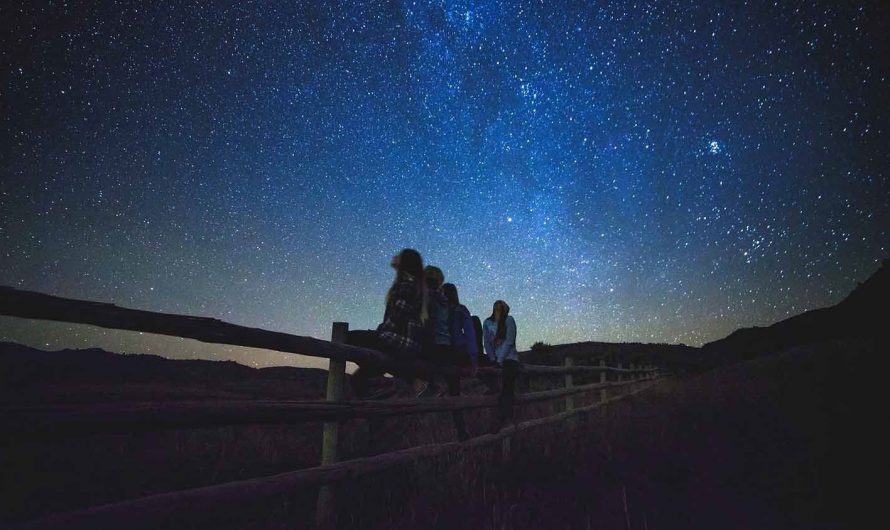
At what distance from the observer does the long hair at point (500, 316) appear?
5.32 m

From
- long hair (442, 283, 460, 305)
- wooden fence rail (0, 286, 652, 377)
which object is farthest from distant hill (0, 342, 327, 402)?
wooden fence rail (0, 286, 652, 377)

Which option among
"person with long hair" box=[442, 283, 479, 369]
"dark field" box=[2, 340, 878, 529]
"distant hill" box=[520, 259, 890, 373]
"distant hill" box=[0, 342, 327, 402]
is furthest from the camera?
"distant hill" box=[520, 259, 890, 373]

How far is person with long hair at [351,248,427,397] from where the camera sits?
3.32 meters

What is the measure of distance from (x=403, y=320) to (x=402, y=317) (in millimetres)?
28

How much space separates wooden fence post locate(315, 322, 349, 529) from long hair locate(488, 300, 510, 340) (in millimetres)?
2922

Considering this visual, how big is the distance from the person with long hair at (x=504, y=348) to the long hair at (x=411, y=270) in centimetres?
184

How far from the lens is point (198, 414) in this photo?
5.81 feet

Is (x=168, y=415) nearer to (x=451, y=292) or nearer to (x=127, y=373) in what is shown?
(x=451, y=292)

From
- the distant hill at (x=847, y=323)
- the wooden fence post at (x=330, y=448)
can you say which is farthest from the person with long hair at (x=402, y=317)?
the distant hill at (x=847, y=323)

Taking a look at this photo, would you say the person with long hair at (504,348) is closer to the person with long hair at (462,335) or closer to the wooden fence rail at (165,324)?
the person with long hair at (462,335)

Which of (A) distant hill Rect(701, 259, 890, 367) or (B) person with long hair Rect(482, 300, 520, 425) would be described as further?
(A) distant hill Rect(701, 259, 890, 367)

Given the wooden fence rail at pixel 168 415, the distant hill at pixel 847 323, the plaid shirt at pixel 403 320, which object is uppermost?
the distant hill at pixel 847 323

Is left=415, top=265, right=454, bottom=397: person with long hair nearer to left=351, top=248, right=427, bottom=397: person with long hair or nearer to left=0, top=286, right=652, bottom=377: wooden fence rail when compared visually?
left=351, top=248, right=427, bottom=397: person with long hair

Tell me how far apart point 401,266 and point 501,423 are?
2.15 meters
